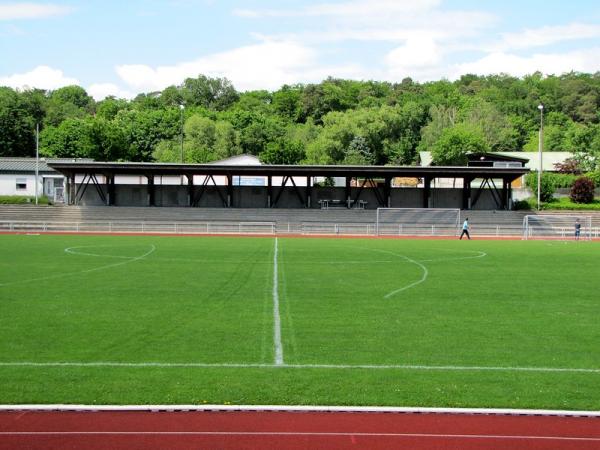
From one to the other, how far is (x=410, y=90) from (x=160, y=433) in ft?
481

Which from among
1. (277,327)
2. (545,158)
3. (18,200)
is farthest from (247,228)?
(545,158)

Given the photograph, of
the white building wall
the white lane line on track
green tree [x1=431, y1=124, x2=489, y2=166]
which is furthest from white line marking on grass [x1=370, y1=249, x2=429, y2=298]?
green tree [x1=431, y1=124, x2=489, y2=166]

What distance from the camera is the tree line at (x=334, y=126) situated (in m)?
92.8

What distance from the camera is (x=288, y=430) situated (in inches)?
341

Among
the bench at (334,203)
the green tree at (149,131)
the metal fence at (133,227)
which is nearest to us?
the metal fence at (133,227)

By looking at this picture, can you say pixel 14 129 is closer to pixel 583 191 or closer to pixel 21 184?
pixel 21 184

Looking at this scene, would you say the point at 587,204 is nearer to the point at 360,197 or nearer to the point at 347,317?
the point at 360,197

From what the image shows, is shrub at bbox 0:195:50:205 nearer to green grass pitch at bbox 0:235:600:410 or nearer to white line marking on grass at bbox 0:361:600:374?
green grass pitch at bbox 0:235:600:410

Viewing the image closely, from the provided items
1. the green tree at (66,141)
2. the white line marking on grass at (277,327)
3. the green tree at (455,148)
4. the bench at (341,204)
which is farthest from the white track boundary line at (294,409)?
the green tree at (66,141)

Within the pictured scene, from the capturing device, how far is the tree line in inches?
3654

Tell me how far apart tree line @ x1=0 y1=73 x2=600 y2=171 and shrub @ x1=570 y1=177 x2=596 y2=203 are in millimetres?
16843

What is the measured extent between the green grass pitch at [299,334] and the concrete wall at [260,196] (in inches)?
1569

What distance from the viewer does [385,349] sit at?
12977mm

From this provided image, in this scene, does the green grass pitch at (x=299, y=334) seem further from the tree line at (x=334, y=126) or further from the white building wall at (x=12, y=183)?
the white building wall at (x=12, y=183)
